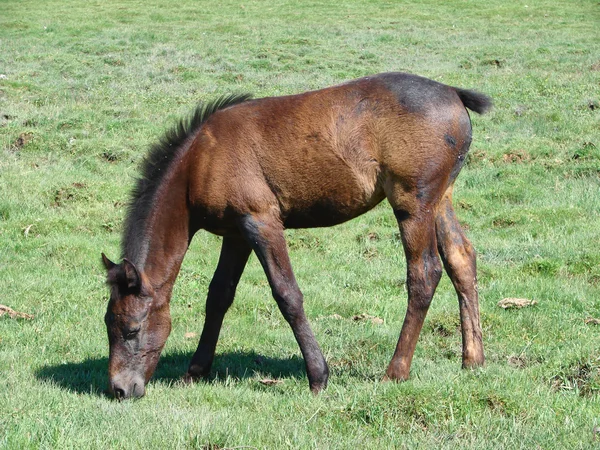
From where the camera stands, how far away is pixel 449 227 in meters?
6.68

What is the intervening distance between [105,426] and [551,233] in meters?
7.14

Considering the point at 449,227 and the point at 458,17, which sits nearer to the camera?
the point at 449,227

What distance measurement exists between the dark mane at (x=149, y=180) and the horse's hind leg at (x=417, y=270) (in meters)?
1.84

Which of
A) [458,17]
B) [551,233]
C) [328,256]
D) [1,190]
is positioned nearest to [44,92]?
[1,190]

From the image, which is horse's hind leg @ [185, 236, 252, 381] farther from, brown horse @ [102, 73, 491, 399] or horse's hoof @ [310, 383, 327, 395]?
horse's hoof @ [310, 383, 327, 395]

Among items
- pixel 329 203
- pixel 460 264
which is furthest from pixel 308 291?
pixel 329 203

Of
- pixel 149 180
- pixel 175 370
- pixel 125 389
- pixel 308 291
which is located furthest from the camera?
pixel 308 291

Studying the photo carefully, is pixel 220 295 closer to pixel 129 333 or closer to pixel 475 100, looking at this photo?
pixel 129 333

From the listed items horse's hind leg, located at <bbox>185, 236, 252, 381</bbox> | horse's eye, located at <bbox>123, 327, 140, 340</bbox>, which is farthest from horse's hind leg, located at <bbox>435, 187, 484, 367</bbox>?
horse's eye, located at <bbox>123, 327, 140, 340</bbox>

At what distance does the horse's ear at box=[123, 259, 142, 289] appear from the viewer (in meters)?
5.96

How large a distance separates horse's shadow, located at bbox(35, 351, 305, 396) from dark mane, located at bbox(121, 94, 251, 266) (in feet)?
3.48

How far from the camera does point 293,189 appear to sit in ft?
20.4

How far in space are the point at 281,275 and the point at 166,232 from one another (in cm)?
99

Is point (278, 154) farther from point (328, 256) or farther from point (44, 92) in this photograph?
point (44, 92)
